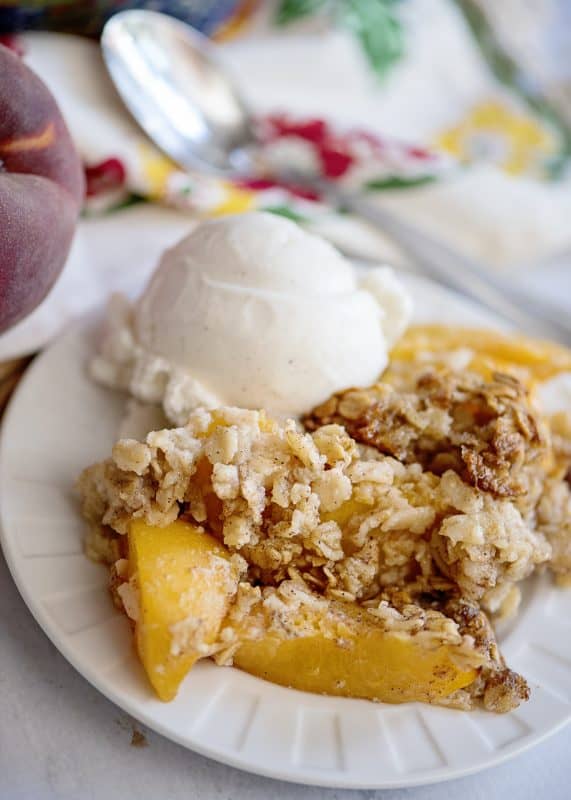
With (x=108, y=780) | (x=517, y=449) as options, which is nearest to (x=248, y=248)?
(x=517, y=449)

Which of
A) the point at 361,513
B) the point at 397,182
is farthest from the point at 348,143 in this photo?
the point at 361,513

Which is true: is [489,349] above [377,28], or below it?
below

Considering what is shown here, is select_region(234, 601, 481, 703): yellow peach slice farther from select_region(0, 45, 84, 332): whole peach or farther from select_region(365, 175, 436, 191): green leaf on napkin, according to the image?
select_region(365, 175, 436, 191): green leaf on napkin

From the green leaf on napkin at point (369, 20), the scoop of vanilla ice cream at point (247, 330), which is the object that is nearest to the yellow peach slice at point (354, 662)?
the scoop of vanilla ice cream at point (247, 330)

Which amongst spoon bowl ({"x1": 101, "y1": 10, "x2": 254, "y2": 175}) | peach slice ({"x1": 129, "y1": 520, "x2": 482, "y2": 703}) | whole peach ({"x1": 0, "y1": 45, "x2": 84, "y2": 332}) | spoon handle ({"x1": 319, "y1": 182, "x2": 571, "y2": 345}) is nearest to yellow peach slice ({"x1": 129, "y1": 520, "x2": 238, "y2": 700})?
peach slice ({"x1": 129, "y1": 520, "x2": 482, "y2": 703})

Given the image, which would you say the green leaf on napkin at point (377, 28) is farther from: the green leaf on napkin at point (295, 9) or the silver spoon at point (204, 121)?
the silver spoon at point (204, 121)

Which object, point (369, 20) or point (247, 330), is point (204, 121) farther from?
point (247, 330)
